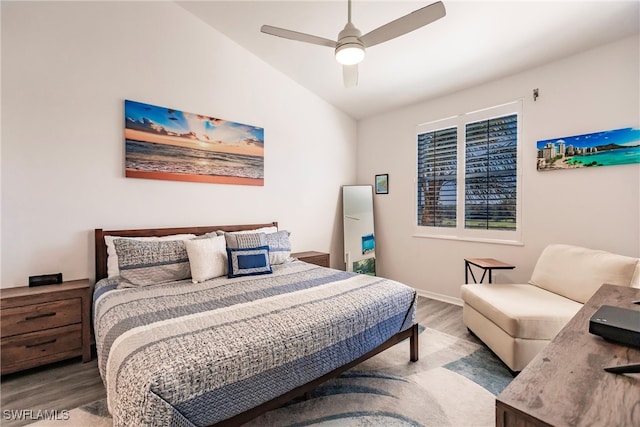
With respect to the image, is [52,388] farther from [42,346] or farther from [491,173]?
[491,173]

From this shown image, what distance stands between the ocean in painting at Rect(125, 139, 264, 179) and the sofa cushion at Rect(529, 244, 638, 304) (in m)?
3.23

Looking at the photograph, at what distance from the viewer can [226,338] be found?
1.47 metres

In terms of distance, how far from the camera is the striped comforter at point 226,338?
1.23 m

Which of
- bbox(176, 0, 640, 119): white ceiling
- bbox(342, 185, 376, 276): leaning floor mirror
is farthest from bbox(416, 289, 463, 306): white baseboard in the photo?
bbox(176, 0, 640, 119): white ceiling

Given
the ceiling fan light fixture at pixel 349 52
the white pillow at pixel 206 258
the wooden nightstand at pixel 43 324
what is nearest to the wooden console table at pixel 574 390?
the ceiling fan light fixture at pixel 349 52

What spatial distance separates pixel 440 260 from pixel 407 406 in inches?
97.0

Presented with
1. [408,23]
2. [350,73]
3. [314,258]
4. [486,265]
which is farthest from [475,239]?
[408,23]

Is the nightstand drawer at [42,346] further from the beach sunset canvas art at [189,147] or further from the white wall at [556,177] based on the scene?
the white wall at [556,177]

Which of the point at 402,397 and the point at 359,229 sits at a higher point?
the point at 359,229

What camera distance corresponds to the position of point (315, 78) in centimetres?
403

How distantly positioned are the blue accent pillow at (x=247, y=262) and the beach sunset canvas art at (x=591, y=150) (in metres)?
3.01

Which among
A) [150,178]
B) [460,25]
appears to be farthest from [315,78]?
[150,178]

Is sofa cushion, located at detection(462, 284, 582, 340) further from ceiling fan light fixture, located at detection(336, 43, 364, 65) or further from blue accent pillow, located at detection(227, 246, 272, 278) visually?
ceiling fan light fixture, located at detection(336, 43, 364, 65)

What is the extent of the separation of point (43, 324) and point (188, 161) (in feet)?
6.07
